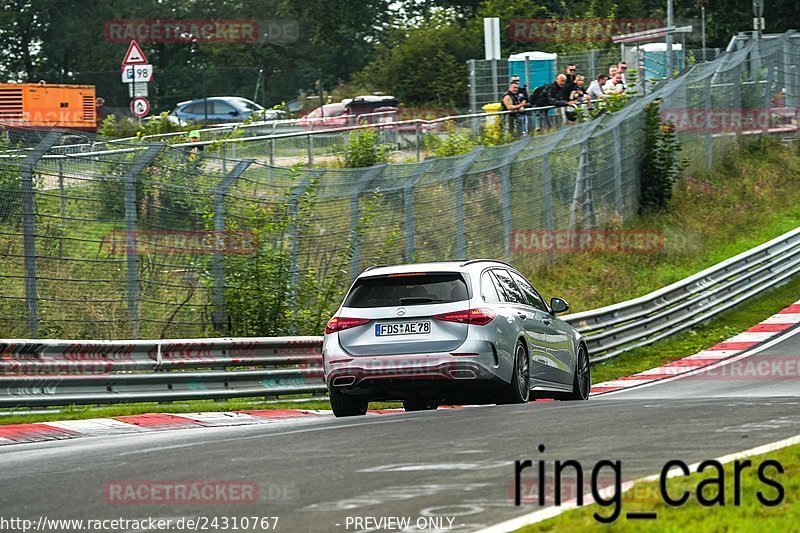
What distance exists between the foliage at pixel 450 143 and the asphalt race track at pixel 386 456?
1764 centimetres

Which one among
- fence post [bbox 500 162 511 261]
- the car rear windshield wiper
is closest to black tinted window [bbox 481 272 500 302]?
the car rear windshield wiper

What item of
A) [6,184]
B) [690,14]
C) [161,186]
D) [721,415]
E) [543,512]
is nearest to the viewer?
[543,512]

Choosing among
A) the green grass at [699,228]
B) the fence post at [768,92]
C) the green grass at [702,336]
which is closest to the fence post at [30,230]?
the green grass at [702,336]

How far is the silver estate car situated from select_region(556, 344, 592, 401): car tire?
208 centimetres

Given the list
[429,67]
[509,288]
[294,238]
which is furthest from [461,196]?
[429,67]

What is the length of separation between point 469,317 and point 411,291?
62 centimetres

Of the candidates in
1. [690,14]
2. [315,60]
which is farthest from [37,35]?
[690,14]

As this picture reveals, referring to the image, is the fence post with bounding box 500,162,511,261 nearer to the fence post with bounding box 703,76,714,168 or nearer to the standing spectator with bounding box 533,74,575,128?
the standing spectator with bounding box 533,74,575,128

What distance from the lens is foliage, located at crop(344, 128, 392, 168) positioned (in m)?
29.0

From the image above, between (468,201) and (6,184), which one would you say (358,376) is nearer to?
(6,184)

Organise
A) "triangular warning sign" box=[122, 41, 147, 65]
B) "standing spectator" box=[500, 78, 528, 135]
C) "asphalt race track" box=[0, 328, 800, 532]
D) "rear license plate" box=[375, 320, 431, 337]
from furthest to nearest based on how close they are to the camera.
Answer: "triangular warning sign" box=[122, 41, 147, 65], "standing spectator" box=[500, 78, 528, 135], "rear license plate" box=[375, 320, 431, 337], "asphalt race track" box=[0, 328, 800, 532]

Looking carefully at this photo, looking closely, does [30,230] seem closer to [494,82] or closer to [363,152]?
[363,152]

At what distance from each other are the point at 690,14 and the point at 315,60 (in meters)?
31.1

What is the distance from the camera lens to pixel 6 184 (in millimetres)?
15047
